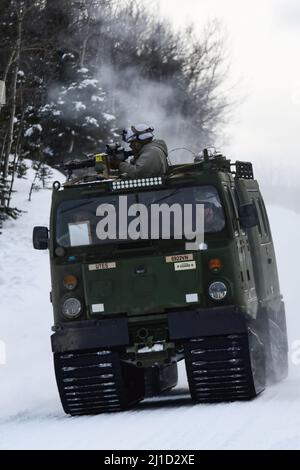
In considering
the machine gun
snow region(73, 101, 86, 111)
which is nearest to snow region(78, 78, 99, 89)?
snow region(73, 101, 86, 111)

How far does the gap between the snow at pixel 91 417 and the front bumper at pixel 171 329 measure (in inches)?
29.8

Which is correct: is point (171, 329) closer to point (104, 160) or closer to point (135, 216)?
point (135, 216)

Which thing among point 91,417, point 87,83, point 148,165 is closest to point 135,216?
point 148,165

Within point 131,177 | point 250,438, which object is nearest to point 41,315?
point 131,177

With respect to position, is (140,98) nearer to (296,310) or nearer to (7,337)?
(296,310)

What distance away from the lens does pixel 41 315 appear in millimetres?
22422

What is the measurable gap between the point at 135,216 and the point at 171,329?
4.45ft

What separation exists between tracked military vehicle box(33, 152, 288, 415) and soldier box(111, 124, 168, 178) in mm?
249

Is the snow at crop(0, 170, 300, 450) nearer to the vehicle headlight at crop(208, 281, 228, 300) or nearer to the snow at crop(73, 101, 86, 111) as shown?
the vehicle headlight at crop(208, 281, 228, 300)

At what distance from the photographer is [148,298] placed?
12.4 meters

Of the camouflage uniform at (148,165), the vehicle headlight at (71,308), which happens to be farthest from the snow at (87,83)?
the vehicle headlight at (71,308)

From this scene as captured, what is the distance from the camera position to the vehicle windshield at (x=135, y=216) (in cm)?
1266

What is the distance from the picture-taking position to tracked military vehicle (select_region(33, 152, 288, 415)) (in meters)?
12.3

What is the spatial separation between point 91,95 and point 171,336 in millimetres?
30072
